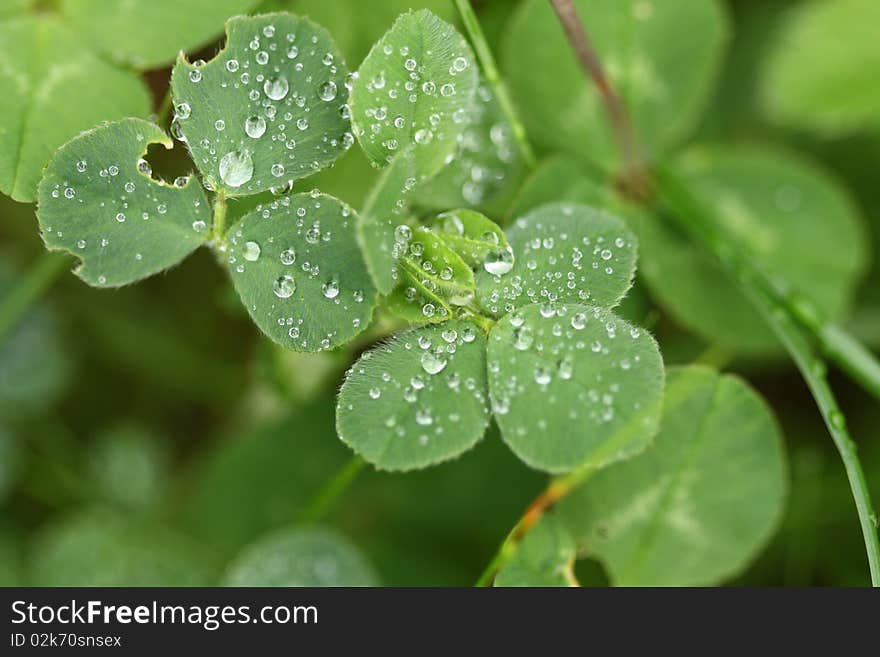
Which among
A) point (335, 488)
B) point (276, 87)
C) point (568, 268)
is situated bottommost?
point (335, 488)

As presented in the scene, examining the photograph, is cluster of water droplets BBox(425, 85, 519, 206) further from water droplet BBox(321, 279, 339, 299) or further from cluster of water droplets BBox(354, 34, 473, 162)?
water droplet BBox(321, 279, 339, 299)

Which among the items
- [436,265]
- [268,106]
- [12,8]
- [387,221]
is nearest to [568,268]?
[436,265]

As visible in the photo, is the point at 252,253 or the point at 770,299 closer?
the point at 252,253

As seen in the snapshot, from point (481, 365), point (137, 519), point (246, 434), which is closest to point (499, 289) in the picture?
point (481, 365)

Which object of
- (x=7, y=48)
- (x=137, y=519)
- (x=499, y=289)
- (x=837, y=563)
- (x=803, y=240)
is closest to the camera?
(x=499, y=289)

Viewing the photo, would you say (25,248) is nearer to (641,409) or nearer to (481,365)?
(481,365)

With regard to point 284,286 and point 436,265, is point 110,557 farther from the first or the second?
point 436,265

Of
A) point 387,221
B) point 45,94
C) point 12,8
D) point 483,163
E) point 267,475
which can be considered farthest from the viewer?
point 267,475
